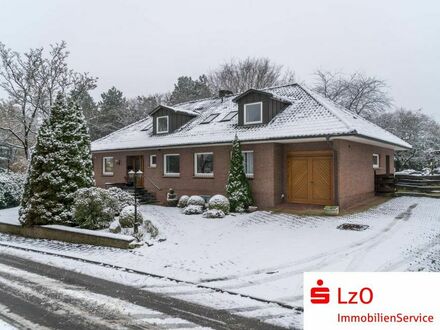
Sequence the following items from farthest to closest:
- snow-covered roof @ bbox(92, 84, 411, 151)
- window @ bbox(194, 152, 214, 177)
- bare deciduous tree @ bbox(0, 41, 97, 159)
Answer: bare deciduous tree @ bbox(0, 41, 97, 159) < window @ bbox(194, 152, 214, 177) < snow-covered roof @ bbox(92, 84, 411, 151)

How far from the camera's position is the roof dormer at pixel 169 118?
72.8ft

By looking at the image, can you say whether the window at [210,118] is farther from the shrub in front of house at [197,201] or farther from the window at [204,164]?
the shrub in front of house at [197,201]

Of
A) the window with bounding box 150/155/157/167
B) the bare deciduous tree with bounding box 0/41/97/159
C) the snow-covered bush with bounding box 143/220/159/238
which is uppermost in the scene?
the bare deciduous tree with bounding box 0/41/97/159

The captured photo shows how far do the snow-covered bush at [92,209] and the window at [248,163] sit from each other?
23.7ft

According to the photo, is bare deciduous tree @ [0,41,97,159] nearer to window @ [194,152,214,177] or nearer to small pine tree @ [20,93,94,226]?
small pine tree @ [20,93,94,226]

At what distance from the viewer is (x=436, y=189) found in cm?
2178

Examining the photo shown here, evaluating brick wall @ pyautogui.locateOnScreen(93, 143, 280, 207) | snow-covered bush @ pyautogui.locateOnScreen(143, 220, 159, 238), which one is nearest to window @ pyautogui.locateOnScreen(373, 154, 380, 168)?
brick wall @ pyautogui.locateOnScreen(93, 143, 280, 207)

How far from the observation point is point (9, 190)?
21.1m

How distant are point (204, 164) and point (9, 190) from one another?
12104mm

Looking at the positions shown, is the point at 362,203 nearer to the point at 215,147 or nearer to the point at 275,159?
the point at 275,159

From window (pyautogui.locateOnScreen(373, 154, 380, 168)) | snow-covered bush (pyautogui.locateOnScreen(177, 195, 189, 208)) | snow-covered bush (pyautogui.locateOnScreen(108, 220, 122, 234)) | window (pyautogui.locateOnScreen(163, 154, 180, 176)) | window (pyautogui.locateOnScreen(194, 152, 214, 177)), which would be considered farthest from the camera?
window (pyautogui.locateOnScreen(373, 154, 380, 168))

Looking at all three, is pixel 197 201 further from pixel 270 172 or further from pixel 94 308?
pixel 94 308

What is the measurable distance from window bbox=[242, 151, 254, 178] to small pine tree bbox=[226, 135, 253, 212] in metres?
1.03

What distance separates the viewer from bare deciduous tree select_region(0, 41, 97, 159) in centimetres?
2438
